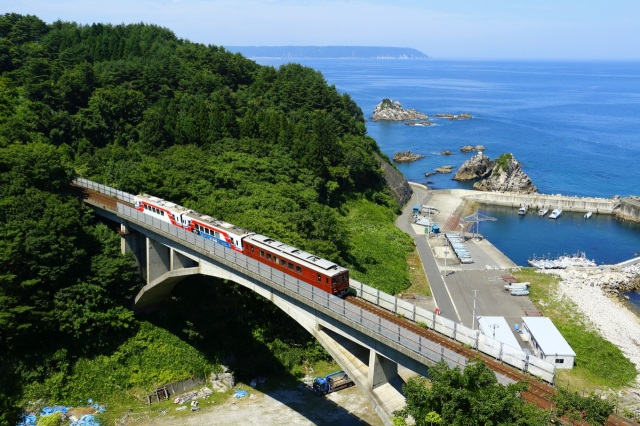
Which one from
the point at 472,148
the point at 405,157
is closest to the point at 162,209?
the point at 405,157

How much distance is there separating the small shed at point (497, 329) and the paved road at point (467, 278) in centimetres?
120

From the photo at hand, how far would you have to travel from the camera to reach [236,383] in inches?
1339

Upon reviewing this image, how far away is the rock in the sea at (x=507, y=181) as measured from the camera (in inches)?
3479

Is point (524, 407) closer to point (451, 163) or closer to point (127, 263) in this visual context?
point (127, 263)

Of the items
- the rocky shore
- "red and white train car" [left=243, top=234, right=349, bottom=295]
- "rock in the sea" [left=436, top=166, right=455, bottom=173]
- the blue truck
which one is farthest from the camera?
"rock in the sea" [left=436, top=166, right=455, bottom=173]

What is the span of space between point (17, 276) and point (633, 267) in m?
59.3

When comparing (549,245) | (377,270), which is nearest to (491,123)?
(549,245)

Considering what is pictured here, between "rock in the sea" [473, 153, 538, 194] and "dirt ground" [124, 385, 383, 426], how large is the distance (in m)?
64.9

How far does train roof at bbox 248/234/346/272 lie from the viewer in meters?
25.8

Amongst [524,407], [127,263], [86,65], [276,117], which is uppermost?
[86,65]

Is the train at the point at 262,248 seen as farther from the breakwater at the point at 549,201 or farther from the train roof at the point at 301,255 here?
the breakwater at the point at 549,201

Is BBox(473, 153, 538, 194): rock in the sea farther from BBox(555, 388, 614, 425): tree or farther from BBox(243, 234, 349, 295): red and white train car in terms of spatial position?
BBox(555, 388, 614, 425): tree

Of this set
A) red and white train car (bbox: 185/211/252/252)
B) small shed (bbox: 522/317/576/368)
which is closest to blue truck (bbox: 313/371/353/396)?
red and white train car (bbox: 185/211/252/252)

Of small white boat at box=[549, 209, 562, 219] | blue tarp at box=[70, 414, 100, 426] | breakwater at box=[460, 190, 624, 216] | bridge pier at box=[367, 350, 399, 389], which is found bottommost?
blue tarp at box=[70, 414, 100, 426]
